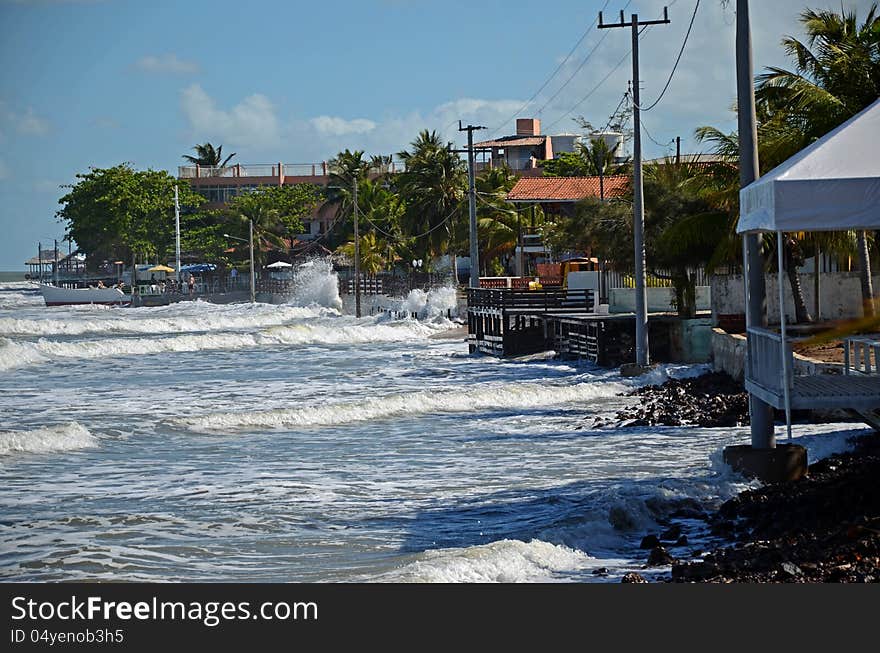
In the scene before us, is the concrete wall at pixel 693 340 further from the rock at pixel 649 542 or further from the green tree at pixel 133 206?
the green tree at pixel 133 206

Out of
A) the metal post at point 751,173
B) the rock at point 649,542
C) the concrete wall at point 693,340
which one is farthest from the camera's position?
the concrete wall at point 693,340

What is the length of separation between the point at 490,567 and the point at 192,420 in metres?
15.4

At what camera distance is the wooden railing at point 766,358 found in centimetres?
1350

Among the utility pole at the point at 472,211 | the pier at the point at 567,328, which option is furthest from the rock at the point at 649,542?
the utility pole at the point at 472,211

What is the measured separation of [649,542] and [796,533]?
1.57 m

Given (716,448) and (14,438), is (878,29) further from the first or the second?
(14,438)

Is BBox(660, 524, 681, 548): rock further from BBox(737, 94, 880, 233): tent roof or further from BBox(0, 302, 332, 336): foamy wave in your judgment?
BBox(0, 302, 332, 336): foamy wave

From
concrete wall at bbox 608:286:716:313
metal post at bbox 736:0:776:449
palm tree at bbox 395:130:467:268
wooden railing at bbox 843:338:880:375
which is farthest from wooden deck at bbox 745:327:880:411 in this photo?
palm tree at bbox 395:130:467:268

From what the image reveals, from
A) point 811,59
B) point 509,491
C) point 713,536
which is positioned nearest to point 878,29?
point 811,59

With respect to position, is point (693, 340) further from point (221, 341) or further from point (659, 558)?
point (221, 341)

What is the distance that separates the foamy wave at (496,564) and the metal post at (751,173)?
3.58 meters

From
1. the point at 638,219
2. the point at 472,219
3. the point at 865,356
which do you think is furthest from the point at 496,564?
the point at 472,219

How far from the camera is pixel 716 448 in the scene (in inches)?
772

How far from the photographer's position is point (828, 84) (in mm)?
25719
